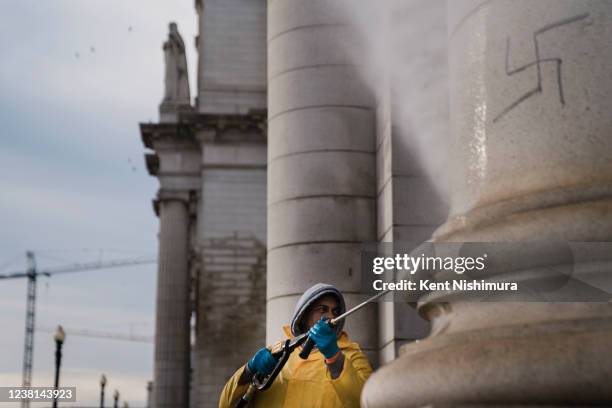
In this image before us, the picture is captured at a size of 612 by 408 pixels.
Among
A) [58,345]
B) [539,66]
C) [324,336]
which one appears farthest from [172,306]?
[539,66]

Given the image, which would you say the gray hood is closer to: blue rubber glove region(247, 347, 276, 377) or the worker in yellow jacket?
the worker in yellow jacket

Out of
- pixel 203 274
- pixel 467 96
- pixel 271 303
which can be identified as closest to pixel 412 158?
pixel 271 303

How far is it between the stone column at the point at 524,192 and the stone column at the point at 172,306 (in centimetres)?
3618

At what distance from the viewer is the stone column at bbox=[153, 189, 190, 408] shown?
40594 mm

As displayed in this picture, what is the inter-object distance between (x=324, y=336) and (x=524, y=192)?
1471 millimetres

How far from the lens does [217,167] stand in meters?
41.0

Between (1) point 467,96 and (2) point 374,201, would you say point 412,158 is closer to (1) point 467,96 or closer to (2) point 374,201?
(2) point 374,201

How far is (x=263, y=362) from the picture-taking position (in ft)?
20.0

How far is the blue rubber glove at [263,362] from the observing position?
6078mm

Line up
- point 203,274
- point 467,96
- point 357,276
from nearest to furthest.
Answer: point 467,96 < point 357,276 < point 203,274

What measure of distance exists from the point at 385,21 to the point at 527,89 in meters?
6.33

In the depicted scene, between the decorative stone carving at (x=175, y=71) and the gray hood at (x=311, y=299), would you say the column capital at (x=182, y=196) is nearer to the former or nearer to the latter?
the decorative stone carving at (x=175, y=71)

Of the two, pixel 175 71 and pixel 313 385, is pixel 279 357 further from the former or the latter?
pixel 175 71

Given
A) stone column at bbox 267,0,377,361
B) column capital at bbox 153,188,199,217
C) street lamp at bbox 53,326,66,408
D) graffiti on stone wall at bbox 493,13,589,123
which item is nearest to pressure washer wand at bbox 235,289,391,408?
graffiti on stone wall at bbox 493,13,589,123
